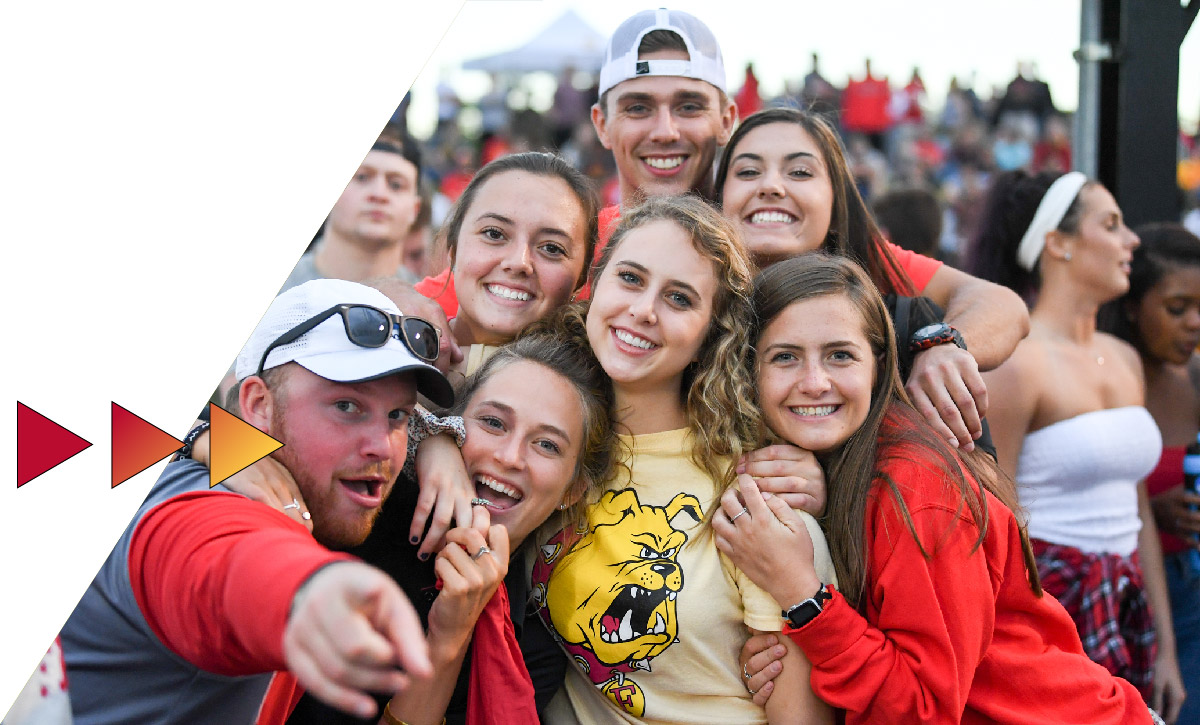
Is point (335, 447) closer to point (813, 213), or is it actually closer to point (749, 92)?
point (813, 213)

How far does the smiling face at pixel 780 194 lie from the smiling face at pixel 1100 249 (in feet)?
4.33

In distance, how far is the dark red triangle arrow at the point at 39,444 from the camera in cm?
142

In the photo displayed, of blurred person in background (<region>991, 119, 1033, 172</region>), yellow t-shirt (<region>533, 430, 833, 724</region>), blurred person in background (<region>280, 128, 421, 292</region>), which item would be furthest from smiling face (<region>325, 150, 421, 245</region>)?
blurred person in background (<region>991, 119, 1033, 172</region>)

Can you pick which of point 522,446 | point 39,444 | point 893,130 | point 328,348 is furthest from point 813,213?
point 893,130

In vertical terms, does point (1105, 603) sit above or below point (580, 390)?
above

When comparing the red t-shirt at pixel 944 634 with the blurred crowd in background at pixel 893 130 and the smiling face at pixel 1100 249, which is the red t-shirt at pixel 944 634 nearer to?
the smiling face at pixel 1100 249

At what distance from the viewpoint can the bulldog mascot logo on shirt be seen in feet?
7.02

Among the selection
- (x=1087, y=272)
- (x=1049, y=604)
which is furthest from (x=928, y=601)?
(x=1087, y=272)

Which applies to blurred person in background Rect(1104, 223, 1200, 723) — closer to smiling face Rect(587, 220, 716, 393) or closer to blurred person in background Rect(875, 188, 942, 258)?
blurred person in background Rect(875, 188, 942, 258)

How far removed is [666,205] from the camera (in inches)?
97.4

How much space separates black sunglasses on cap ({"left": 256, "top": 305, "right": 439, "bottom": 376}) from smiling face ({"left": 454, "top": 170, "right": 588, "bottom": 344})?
46 centimetres

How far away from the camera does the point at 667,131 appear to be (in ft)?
10.7

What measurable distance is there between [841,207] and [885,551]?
124cm

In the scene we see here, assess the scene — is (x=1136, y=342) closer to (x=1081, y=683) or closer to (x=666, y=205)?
(x=1081, y=683)
